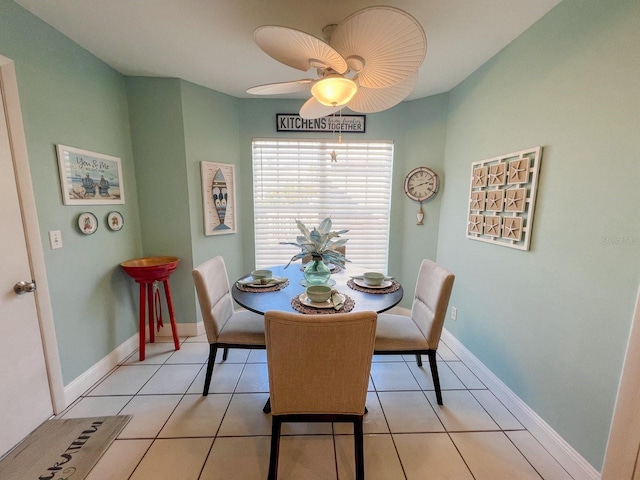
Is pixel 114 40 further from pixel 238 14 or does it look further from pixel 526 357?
pixel 526 357

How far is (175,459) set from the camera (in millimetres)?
1328

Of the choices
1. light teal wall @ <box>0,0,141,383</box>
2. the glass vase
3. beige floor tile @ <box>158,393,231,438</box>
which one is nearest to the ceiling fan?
the glass vase

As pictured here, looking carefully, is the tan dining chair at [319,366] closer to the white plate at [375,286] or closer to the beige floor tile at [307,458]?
the beige floor tile at [307,458]

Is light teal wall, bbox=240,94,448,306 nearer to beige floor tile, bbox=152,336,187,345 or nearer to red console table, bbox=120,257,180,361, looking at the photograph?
red console table, bbox=120,257,180,361

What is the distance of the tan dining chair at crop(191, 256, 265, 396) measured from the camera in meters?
1.61

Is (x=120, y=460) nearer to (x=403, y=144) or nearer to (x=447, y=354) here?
(x=447, y=354)

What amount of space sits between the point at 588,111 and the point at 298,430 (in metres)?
2.30

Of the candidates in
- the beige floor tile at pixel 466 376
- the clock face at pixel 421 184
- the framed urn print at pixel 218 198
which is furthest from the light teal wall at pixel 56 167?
the beige floor tile at pixel 466 376

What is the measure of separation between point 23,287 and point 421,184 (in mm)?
3075

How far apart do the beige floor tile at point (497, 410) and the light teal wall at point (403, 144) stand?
1176mm

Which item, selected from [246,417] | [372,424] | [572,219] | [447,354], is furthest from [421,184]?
[246,417]

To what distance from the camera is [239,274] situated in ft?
9.41

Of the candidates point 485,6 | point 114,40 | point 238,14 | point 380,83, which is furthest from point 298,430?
point 114,40

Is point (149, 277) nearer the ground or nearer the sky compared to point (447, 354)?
nearer the sky
